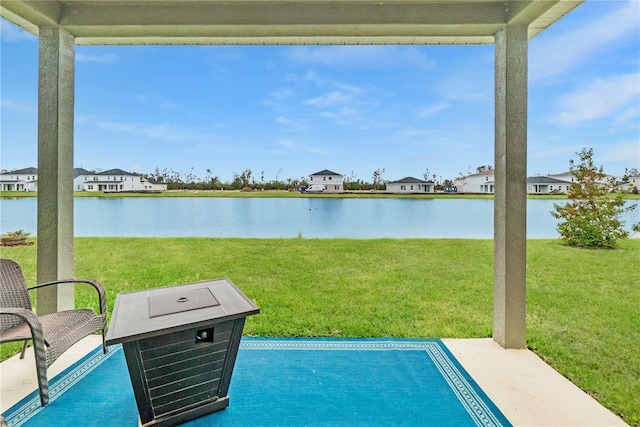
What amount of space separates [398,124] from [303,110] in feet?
8.43

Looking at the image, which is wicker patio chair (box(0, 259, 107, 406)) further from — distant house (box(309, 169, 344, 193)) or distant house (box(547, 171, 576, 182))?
distant house (box(547, 171, 576, 182))

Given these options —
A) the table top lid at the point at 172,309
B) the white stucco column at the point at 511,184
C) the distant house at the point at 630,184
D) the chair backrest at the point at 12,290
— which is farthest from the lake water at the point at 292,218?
the table top lid at the point at 172,309

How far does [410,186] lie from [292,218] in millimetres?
2908

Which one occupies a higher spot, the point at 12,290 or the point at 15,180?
the point at 15,180

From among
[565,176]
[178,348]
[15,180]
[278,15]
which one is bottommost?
[178,348]

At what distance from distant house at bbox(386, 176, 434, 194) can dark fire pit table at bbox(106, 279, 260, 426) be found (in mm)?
5810

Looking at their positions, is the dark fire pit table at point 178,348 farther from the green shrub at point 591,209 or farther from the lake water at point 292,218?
the green shrub at point 591,209

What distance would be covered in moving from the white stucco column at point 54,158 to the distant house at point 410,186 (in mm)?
5820

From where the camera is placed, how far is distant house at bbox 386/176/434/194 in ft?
22.9

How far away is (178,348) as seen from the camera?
1.46 metres

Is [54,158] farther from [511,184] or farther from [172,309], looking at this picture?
[511,184]

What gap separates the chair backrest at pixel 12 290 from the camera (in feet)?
6.55

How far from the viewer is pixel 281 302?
3670 millimetres

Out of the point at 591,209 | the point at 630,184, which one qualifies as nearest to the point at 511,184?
the point at 591,209
